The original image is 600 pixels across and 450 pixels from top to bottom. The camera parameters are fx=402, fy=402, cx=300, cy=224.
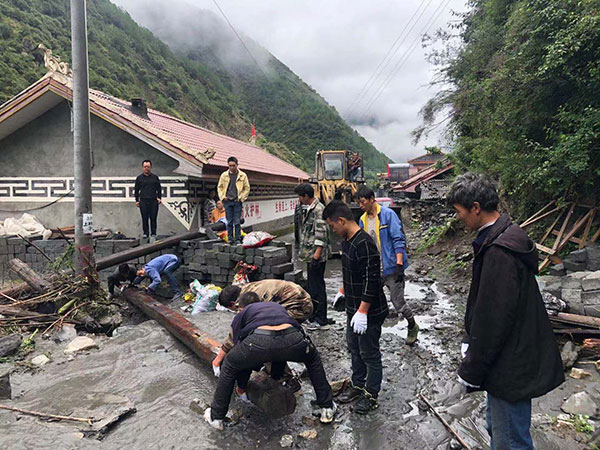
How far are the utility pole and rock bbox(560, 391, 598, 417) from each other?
6.43 metres

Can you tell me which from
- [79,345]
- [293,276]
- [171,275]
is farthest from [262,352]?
[171,275]

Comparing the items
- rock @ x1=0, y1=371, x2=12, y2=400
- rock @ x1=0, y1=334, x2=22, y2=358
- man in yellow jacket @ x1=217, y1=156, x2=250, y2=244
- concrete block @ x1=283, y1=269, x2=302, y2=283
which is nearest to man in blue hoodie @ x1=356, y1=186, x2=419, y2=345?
concrete block @ x1=283, y1=269, x2=302, y2=283

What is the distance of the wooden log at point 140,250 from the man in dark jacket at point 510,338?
21.9 feet

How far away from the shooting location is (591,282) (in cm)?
499

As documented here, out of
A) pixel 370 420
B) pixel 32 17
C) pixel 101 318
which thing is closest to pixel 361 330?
pixel 370 420

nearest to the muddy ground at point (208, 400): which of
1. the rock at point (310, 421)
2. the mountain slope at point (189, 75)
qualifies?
the rock at point (310, 421)

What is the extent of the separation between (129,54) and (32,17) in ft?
40.0

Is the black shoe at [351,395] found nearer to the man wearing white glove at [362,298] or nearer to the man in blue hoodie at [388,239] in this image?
the man wearing white glove at [362,298]

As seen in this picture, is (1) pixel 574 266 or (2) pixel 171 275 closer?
(1) pixel 574 266

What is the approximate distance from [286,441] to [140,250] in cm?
580

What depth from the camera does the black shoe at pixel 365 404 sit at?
345cm

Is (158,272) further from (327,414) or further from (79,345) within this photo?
(327,414)

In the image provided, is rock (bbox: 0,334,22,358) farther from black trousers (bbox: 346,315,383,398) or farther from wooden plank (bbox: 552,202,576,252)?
wooden plank (bbox: 552,202,576,252)

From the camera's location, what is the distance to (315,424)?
3348 mm
